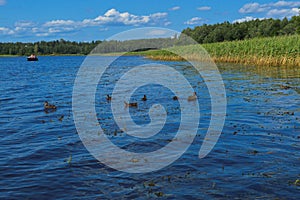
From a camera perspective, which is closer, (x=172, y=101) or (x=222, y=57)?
(x=172, y=101)

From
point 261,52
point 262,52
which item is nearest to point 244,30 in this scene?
point 261,52

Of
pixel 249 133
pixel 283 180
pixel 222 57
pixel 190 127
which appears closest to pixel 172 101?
pixel 190 127

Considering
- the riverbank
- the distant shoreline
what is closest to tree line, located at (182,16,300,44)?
the distant shoreline

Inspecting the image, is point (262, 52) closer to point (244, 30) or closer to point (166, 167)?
point (166, 167)

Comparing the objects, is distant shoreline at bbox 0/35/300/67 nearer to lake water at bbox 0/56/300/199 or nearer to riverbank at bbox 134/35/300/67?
riverbank at bbox 134/35/300/67

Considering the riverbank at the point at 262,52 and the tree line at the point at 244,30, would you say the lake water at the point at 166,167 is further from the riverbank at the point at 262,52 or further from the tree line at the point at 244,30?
the tree line at the point at 244,30

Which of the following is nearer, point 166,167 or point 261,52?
point 166,167

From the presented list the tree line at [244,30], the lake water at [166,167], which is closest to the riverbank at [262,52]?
the lake water at [166,167]

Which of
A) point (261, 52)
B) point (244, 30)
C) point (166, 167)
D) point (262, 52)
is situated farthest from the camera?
point (244, 30)

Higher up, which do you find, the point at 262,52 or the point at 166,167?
the point at 262,52

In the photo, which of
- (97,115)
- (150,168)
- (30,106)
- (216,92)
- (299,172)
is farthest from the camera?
(216,92)

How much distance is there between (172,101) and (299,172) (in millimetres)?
11498

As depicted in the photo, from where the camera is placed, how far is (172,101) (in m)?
18.6

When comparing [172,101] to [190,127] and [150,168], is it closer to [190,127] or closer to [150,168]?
[190,127]
